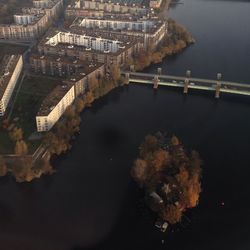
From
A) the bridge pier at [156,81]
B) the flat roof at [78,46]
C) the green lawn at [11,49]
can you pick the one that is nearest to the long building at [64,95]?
the flat roof at [78,46]

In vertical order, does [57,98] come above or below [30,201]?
above

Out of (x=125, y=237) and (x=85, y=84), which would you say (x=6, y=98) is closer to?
(x=85, y=84)

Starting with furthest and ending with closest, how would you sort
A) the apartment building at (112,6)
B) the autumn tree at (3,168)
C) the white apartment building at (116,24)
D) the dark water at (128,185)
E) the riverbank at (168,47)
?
the apartment building at (112,6), the white apartment building at (116,24), the riverbank at (168,47), the autumn tree at (3,168), the dark water at (128,185)

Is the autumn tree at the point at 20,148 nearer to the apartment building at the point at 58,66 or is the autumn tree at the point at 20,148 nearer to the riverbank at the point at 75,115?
the riverbank at the point at 75,115

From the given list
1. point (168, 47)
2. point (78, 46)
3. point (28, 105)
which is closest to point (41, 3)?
point (78, 46)

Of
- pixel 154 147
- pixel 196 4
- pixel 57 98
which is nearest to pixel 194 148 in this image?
pixel 154 147

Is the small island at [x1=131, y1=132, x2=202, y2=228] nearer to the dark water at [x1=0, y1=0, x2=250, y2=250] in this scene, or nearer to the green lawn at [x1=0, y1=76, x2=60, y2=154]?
the dark water at [x1=0, y1=0, x2=250, y2=250]
